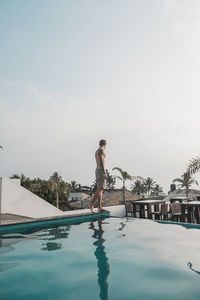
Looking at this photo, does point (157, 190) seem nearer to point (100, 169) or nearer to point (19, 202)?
point (19, 202)

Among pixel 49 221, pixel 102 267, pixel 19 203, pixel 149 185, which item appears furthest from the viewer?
pixel 149 185

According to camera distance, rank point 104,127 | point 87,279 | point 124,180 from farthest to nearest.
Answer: point 124,180, point 104,127, point 87,279

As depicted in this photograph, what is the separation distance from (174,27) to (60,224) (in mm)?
8469

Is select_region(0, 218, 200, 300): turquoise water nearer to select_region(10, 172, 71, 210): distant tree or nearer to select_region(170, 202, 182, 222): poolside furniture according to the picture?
select_region(170, 202, 182, 222): poolside furniture

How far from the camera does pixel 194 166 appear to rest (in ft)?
34.8

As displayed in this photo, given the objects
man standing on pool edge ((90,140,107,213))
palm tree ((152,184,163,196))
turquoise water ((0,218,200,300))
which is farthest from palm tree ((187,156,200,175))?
palm tree ((152,184,163,196))

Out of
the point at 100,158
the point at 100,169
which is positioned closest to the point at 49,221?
the point at 100,169

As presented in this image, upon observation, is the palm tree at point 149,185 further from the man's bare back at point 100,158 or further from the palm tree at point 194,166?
the man's bare back at point 100,158

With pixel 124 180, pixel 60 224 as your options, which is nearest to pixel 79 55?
pixel 60 224

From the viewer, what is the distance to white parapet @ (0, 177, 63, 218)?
8.21m

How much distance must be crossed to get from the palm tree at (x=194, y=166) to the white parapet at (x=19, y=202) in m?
6.77

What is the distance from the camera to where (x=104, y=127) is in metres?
11.7

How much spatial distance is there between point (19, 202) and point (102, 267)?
6667 mm

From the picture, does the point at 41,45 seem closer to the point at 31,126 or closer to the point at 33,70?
the point at 33,70
